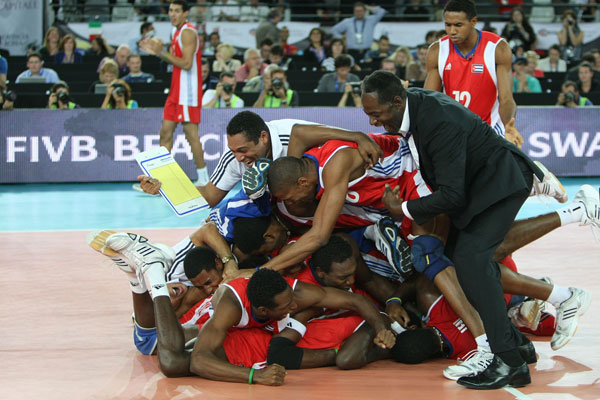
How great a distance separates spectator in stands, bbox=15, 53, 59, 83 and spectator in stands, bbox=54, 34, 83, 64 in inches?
44.4

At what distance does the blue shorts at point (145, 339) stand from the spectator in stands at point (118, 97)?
6730mm

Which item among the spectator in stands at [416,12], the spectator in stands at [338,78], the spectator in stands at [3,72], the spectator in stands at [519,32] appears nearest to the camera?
the spectator in stands at [3,72]

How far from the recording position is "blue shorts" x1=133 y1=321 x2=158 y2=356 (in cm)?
455

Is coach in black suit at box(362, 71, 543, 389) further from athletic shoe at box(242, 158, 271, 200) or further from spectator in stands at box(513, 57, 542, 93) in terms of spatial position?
spectator in stands at box(513, 57, 542, 93)

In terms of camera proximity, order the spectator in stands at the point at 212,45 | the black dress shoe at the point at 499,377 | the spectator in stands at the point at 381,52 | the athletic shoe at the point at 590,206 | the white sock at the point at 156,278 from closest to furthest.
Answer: the black dress shoe at the point at 499,377 → the white sock at the point at 156,278 → the athletic shoe at the point at 590,206 → the spectator in stands at the point at 381,52 → the spectator in stands at the point at 212,45

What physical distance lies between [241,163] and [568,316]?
2.22m

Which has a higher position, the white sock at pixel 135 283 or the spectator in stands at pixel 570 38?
the spectator in stands at pixel 570 38

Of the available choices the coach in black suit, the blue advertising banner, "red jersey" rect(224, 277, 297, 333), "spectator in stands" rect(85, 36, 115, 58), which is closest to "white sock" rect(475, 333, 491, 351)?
the coach in black suit

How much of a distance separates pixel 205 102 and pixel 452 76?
5.89m

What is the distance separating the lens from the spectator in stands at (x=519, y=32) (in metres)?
14.6

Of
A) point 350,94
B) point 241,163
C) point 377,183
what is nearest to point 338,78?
point 350,94

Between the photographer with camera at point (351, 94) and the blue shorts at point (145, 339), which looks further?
the photographer with camera at point (351, 94)

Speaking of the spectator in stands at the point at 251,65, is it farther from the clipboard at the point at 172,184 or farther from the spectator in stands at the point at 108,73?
the clipboard at the point at 172,184

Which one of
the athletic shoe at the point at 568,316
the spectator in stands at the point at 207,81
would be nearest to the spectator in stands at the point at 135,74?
the spectator in stands at the point at 207,81
